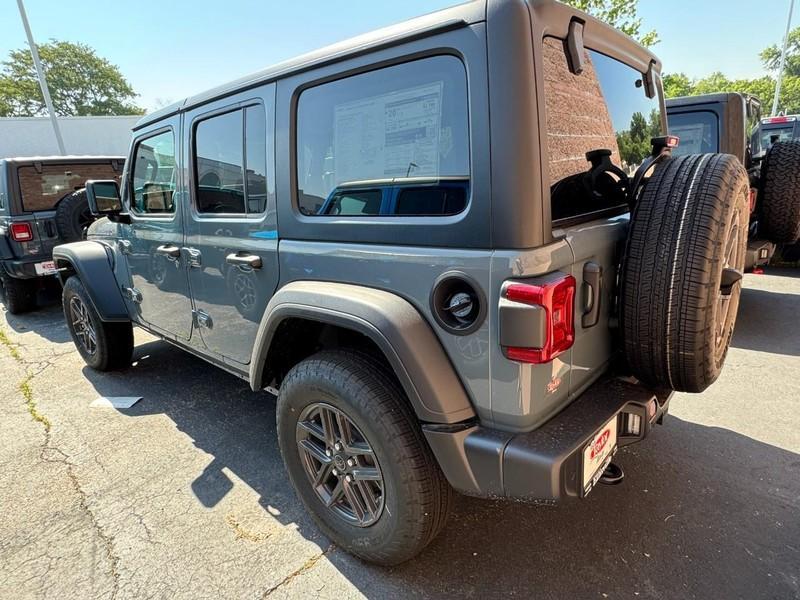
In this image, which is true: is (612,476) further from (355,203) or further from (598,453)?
(355,203)

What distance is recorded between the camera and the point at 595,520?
228cm

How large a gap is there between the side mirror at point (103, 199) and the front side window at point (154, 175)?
0.20m

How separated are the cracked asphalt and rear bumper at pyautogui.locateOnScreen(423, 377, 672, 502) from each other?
24.5 inches

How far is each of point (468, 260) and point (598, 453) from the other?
0.85 metres

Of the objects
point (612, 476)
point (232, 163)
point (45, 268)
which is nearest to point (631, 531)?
point (612, 476)

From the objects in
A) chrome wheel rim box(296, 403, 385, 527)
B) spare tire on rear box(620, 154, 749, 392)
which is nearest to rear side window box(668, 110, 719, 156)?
spare tire on rear box(620, 154, 749, 392)

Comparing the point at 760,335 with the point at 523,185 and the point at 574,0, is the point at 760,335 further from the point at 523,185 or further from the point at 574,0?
the point at 574,0

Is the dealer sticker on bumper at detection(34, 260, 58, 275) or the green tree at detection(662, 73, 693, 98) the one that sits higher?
the green tree at detection(662, 73, 693, 98)

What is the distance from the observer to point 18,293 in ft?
21.5

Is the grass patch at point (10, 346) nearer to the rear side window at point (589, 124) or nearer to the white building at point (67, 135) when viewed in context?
the rear side window at point (589, 124)

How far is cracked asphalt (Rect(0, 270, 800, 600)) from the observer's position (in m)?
2.00

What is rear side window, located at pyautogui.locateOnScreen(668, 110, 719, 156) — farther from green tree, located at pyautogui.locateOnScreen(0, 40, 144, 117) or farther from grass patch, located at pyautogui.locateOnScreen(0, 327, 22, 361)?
green tree, located at pyautogui.locateOnScreen(0, 40, 144, 117)

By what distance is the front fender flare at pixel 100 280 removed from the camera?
12.5ft

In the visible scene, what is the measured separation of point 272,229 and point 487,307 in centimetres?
119
